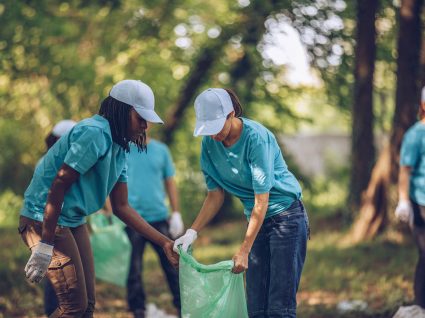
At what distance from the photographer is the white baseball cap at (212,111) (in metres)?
3.71

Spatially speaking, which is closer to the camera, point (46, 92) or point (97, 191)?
point (97, 191)

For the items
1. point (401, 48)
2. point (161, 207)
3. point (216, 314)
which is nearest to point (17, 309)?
point (161, 207)

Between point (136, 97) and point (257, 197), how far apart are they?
83 cm

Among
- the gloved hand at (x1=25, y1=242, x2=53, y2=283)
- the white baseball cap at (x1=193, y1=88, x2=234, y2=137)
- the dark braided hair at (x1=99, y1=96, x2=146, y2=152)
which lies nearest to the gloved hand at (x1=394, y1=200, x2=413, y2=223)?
the white baseball cap at (x1=193, y1=88, x2=234, y2=137)

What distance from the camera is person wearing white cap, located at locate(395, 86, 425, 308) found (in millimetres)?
4984

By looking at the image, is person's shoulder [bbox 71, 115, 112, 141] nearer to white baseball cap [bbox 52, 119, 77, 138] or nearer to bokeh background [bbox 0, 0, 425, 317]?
white baseball cap [bbox 52, 119, 77, 138]

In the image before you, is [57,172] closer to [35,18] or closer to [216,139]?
[216,139]

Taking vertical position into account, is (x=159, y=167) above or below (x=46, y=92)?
above

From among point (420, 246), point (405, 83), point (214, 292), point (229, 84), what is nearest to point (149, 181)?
point (214, 292)

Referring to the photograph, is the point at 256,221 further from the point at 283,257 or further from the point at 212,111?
the point at 212,111

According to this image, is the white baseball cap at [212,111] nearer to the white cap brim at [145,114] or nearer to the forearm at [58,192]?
the white cap brim at [145,114]

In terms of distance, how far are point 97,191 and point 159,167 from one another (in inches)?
83.2

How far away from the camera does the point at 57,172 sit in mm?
3611

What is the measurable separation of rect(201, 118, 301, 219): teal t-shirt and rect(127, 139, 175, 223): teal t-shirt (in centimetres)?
157
